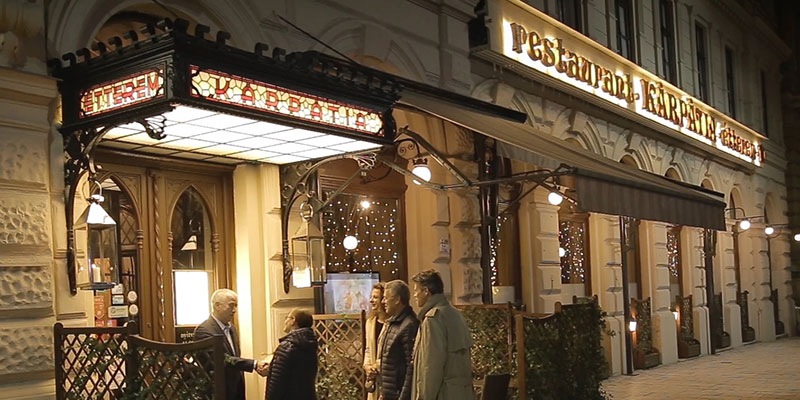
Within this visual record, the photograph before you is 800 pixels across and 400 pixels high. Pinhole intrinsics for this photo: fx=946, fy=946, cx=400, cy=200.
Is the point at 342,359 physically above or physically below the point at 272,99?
below

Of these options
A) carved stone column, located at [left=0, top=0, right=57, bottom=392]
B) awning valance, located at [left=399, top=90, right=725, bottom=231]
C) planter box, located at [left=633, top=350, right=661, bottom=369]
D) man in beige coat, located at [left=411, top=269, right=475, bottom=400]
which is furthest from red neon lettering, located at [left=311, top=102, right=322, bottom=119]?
planter box, located at [left=633, top=350, right=661, bottom=369]

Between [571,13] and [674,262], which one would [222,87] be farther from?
[674,262]

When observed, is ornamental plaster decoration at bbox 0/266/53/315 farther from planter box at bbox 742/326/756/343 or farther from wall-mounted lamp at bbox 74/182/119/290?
planter box at bbox 742/326/756/343

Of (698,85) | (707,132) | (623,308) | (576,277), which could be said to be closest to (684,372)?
(623,308)

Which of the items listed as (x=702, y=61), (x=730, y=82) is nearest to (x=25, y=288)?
(x=702, y=61)

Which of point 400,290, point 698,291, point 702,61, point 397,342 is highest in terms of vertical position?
point 702,61

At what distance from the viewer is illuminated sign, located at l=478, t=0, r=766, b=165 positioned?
13.9 metres

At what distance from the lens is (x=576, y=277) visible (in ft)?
53.7

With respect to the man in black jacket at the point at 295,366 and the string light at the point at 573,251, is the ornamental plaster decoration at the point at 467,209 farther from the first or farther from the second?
the man in black jacket at the point at 295,366

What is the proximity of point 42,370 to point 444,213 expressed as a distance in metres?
6.60

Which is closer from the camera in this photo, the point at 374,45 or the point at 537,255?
the point at 374,45

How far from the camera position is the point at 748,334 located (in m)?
24.8

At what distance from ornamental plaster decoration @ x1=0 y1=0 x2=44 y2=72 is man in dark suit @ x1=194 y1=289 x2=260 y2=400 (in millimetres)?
2410

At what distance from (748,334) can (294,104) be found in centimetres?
2067
